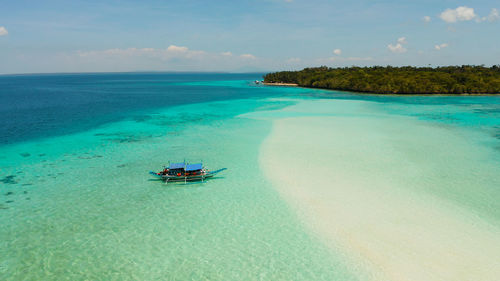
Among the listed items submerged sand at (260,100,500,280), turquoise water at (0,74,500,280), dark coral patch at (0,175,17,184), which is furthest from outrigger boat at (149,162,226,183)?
dark coral patch at (0,175,17,184)

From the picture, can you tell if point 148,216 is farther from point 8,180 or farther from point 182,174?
point 8,180

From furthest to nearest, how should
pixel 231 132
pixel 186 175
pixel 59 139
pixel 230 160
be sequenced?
pixel 231 132
pixel 59 139
pixel 230 160
pixel 186 175

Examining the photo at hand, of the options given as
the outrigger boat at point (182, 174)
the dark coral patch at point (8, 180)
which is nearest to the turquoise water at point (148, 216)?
the dark coral patch at point (8, 180)

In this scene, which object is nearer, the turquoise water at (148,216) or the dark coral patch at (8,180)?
the turquoise water at (148,216)

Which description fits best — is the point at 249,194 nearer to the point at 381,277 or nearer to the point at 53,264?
the point at 381,277

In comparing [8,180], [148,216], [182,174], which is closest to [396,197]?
[182,174]

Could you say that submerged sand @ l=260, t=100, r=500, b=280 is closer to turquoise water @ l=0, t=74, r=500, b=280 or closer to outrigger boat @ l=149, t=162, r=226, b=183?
turquoise water @ l=0, t=74, r=500, b=280

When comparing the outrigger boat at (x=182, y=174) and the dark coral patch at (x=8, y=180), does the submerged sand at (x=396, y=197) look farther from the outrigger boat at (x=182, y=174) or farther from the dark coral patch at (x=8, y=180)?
the dark coral patch at (x=8, y=180)

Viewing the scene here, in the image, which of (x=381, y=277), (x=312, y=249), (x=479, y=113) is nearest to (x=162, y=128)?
(x=312, y=249)
